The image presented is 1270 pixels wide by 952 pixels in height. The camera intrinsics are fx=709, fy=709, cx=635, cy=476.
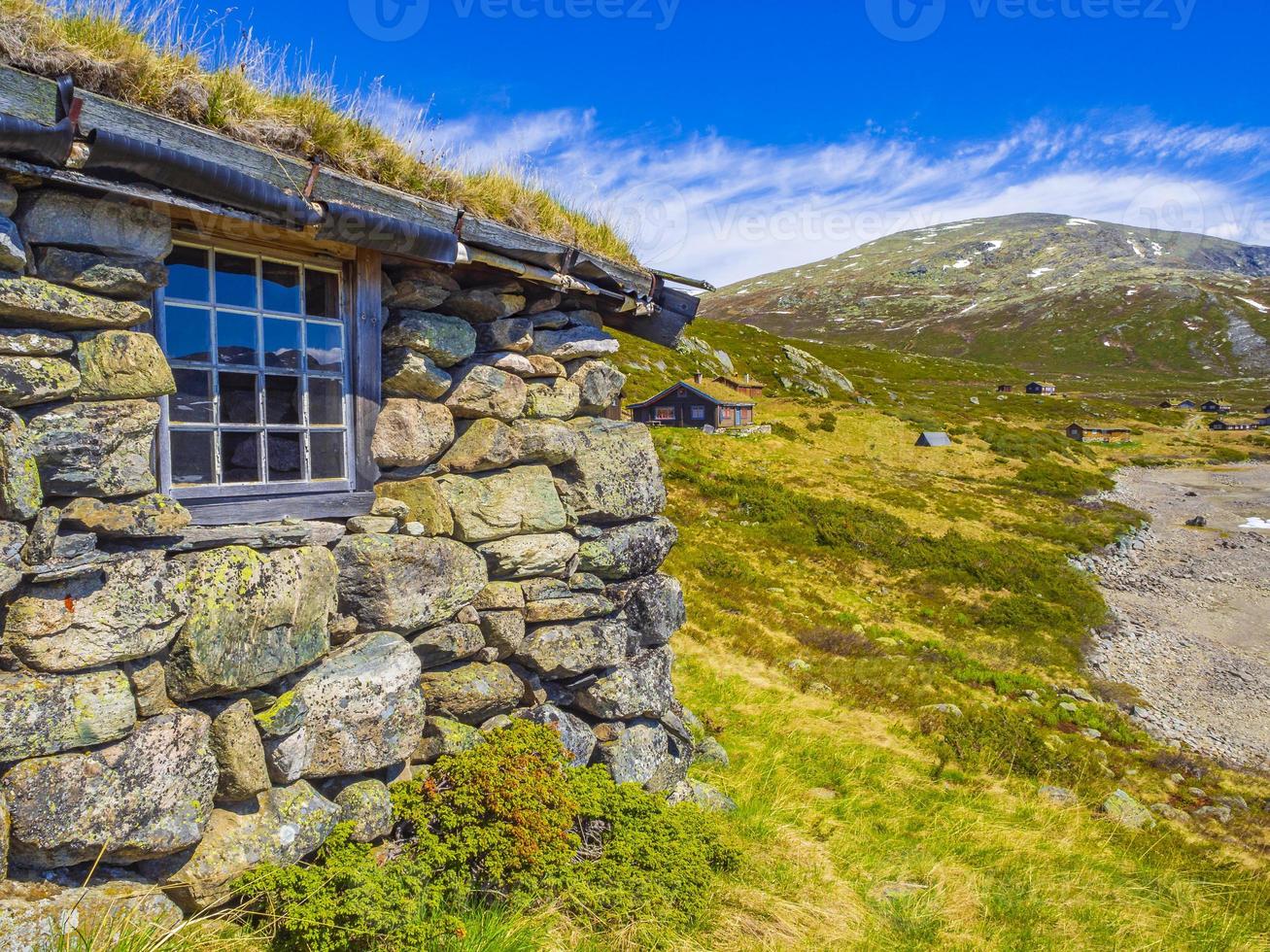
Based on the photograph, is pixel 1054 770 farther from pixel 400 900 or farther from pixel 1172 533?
pixel 1172 533

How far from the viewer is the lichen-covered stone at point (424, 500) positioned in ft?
15.7

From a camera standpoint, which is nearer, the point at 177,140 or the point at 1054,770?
the point at 177,140

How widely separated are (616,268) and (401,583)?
10.7 ft

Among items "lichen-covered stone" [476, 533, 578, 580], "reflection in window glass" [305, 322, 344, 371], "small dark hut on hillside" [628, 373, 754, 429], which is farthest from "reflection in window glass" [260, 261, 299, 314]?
"small dark hut on hillside" [628, 373, 754, 429]

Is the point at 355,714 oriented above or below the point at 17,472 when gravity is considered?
below

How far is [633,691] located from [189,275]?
4.40 metres

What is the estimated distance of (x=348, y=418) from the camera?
15.7 feet

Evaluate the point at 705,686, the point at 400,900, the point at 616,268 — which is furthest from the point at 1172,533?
the point at 400,900

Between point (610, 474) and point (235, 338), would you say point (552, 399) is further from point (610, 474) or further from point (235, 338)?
point (235, 338)

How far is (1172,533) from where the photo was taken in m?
32.8

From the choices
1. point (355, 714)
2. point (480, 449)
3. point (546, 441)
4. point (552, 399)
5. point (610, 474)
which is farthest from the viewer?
point (610, 474)

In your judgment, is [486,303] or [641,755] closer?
[486,303]

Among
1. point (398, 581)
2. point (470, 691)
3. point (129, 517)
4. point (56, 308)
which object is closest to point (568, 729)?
point (470, 691)

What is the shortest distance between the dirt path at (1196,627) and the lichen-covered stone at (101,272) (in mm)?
18072
